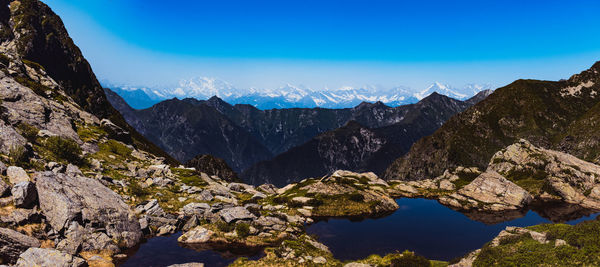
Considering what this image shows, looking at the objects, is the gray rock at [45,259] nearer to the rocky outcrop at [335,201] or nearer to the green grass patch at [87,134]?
the rocky outcrop at [335,201]

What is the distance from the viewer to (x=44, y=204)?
30469mm

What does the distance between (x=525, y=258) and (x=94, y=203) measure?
154 feet

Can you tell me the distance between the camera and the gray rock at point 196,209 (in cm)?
4688

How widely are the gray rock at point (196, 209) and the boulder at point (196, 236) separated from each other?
6118 mm

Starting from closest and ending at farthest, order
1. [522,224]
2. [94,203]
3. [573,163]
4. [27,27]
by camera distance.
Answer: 1. [94,203]
2. [522,224]
3. [573,163]
4. [27,27]

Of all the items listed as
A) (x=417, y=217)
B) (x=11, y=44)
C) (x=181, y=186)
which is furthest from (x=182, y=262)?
(x=11, y=44)

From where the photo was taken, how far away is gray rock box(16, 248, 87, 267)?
2317 centimetres

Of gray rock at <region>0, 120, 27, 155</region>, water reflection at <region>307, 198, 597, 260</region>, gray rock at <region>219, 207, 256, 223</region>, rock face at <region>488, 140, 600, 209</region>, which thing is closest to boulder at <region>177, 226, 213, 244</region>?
gray rock at <region>219, 207, 256, 223</region>

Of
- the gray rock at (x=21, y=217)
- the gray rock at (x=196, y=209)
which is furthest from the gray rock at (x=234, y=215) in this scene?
the gray rock at (x=21, y=217)

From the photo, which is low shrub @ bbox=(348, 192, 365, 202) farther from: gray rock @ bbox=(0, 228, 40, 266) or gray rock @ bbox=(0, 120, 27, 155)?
gray rock @ bbox=(0, 120, 27, 155)

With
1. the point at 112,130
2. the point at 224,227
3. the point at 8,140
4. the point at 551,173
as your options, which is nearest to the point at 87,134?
the point at 112,130

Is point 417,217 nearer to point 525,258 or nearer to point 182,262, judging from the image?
point 525,258

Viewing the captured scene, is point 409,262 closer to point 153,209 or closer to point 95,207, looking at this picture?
point 95,207

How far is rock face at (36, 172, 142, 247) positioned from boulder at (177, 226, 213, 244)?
18.1ft
